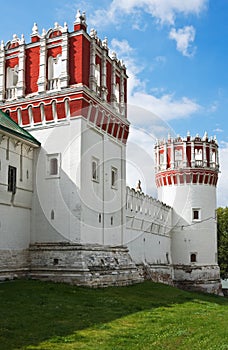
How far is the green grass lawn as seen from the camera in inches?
375

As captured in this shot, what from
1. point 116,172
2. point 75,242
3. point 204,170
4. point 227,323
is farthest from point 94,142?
point 204,170

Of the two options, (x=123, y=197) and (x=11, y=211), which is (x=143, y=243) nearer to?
(x=123, y=197)

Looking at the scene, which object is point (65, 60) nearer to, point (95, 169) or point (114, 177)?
point (95, 169)

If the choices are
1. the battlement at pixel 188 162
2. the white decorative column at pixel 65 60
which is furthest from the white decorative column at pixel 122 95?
the battlement at pixel 188 162

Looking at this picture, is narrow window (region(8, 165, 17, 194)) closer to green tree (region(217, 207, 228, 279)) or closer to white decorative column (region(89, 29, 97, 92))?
white decorative column (region(89, 29, 97, 92))

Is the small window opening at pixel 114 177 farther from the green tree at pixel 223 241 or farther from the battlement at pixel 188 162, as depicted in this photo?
the green tree at pixel 223 241

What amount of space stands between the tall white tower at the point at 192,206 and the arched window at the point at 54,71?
17.3m

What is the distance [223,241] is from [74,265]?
28.0 metres

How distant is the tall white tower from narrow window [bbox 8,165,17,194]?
19245mm

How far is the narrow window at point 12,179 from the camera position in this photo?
19172 millimetres

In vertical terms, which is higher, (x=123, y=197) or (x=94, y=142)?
(x=94, y=142)

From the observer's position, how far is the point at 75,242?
19.3 meters

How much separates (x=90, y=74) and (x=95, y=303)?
11.0 metres

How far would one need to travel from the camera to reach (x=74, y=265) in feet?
61.5
